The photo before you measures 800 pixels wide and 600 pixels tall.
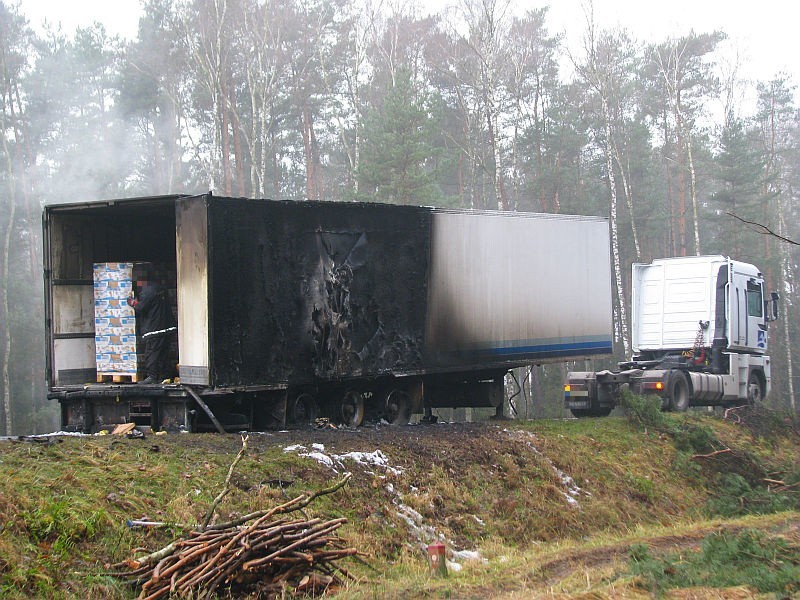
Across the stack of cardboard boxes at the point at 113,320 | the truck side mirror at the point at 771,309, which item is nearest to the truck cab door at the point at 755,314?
the truck side mirror at the point at 771,309

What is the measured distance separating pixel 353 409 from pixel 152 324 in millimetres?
3489

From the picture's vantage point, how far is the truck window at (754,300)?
71.0ft

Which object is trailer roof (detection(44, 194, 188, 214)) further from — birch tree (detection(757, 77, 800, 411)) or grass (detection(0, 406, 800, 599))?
birch tree (detection(757, 77, 800, 411))

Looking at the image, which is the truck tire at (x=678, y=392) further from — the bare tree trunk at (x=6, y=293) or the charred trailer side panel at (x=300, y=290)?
the bare tree trunk at (x=6, y=293)

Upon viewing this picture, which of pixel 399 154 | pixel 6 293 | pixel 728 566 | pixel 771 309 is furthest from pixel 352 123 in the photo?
pixel 728 566

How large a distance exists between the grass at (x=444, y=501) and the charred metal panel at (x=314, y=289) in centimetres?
120

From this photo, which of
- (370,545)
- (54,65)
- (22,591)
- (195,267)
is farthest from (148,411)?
(54,65)

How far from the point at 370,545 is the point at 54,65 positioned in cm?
3742

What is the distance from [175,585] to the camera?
24.4ft

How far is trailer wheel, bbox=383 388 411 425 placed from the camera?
54.2ft

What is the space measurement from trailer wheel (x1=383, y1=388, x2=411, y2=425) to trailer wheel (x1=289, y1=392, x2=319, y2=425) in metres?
1.76

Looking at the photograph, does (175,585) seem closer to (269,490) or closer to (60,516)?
(60,516)

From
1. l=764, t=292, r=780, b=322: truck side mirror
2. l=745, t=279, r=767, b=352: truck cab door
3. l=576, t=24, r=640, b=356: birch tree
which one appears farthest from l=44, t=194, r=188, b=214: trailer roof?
l=576, t=24, r=640, b=356: birch tree

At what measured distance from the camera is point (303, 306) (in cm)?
1425
